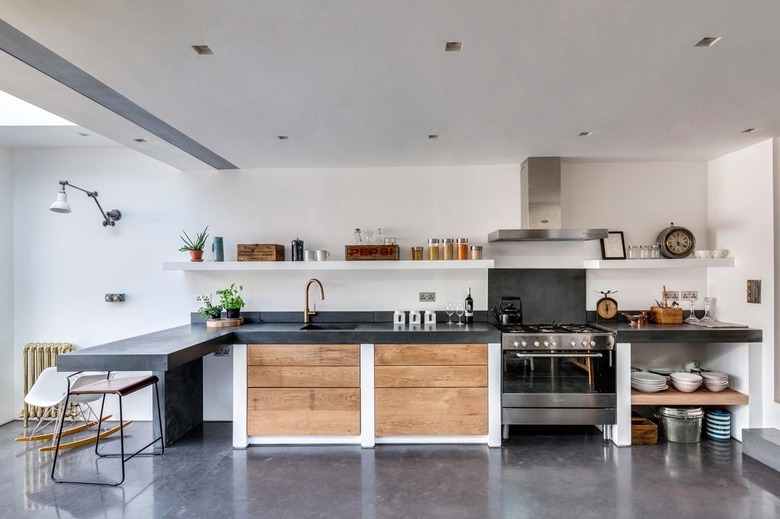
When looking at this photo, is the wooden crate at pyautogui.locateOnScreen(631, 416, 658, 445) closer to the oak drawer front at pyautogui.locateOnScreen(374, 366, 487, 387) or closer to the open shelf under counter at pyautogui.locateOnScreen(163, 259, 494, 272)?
the oak drawer front at pyautogui.locateOnScreen(374, 366, 487, 387)

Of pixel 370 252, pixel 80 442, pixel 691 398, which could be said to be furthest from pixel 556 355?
pixel 80 442

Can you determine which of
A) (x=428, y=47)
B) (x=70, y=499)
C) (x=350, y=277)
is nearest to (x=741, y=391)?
(x=350, y=277)

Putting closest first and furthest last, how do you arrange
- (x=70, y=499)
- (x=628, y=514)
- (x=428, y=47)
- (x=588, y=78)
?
1. (x=428, y=47)
2. (x=588, y=78)
3. (x=628, y=514)
4. (x=70, y=499)

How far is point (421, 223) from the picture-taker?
414 centimetres

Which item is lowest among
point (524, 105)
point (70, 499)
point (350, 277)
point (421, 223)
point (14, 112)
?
point (70, 499)

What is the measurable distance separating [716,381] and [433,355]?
2.48 meters

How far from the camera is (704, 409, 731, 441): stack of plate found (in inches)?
139

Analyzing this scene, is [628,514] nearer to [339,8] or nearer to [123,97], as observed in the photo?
[339,8]

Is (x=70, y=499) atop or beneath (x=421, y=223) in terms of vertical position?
beneath

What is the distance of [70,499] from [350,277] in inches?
104

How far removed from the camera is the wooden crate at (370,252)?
3.86 meters

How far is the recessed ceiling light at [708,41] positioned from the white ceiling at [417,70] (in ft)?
0.13

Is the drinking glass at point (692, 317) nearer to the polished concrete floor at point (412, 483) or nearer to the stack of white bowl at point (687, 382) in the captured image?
the stack of white bowl at point (687, 382)

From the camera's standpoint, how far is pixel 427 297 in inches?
161
